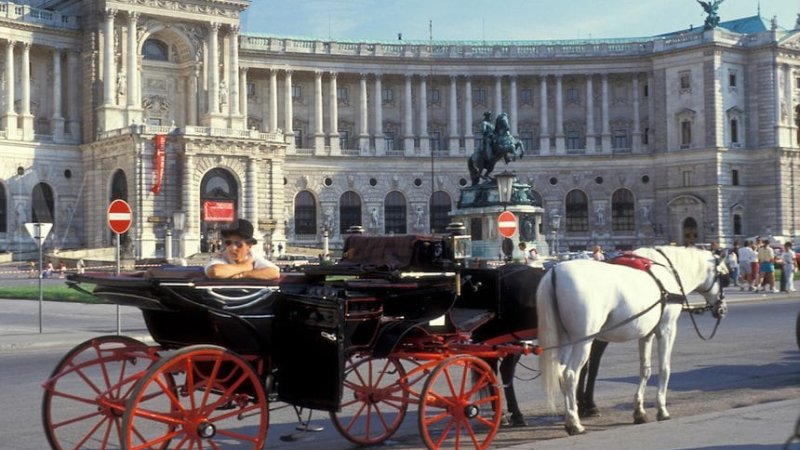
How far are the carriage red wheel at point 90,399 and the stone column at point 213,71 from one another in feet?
190

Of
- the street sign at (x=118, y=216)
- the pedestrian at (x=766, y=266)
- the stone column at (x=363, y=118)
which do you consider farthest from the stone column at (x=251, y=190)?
A: the street sign at (x=118, y=216)

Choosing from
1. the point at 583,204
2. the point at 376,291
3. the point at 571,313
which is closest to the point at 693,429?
the point at 571,313

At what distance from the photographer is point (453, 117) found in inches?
3383

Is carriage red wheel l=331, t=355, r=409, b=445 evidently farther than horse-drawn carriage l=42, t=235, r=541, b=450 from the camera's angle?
Yes

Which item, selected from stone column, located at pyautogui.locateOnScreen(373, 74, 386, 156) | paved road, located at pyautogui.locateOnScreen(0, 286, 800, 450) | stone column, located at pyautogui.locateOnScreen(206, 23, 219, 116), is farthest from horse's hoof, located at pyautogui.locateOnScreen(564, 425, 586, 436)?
stone column, located at pyautogui.locateOnScreen(373, 74, 386, 156)

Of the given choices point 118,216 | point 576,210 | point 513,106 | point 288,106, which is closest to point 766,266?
point 118,216

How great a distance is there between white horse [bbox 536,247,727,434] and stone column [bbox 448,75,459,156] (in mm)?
72992

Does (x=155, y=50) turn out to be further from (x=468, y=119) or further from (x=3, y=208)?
(x=468, y=119)

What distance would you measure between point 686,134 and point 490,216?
44375 mm

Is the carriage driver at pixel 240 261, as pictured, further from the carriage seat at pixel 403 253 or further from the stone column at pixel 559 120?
the stone column at pixel 559 120

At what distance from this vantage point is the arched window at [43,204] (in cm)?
7094

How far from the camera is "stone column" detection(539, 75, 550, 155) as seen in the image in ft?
283

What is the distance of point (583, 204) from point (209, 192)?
108ft

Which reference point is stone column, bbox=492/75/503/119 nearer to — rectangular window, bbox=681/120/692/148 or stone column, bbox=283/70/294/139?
rectangular window, bbox=681/120/692/148
